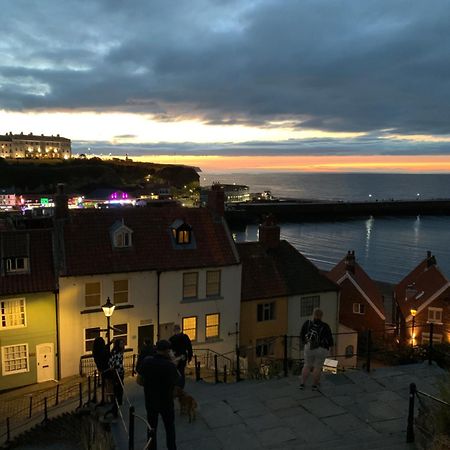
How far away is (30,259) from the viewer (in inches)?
917

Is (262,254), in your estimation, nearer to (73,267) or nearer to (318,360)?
(73,267)

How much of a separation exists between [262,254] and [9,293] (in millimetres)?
14205

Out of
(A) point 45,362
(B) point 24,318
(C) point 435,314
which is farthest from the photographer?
(C) point 435,314

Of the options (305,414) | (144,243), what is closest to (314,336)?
(305,414)

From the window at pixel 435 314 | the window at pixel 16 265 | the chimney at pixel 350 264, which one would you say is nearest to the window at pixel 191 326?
the window at pixel 16 265

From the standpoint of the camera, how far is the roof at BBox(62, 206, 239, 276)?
2373 centimetres

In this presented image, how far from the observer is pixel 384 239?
10369 cm

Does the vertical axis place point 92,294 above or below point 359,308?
above

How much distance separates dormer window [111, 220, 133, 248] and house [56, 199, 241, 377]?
0.17ft

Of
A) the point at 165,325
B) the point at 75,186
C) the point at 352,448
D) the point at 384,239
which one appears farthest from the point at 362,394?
the point at 75,186

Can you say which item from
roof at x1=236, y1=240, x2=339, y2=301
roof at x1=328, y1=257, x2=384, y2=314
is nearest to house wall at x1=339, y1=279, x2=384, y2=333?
roof at x1=328, y1=257, x2=384, y2=314

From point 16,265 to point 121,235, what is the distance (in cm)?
518

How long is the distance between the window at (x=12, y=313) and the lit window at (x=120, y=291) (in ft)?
14.0

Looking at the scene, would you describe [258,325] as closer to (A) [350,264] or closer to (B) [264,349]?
(B) [264,349]
